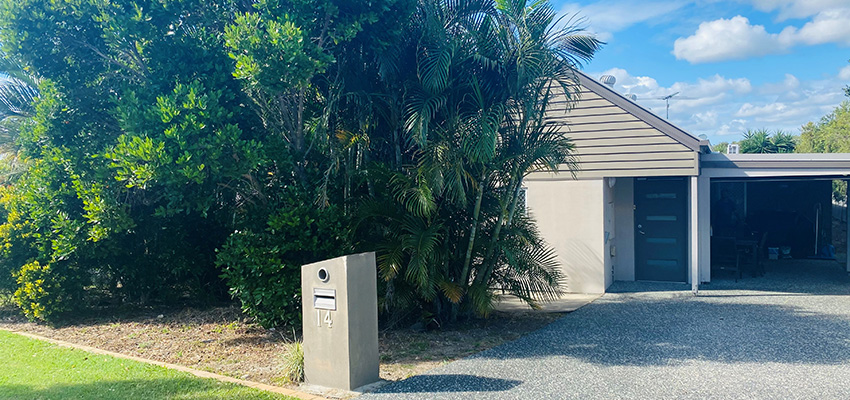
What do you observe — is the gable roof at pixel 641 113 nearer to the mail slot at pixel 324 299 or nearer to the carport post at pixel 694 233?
the carport post at pixel 694 233

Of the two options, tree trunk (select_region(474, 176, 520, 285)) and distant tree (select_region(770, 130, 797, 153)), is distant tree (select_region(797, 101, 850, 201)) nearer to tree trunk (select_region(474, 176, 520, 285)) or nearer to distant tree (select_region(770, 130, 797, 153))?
distant tree (select_region(770, 130, 797, 153))

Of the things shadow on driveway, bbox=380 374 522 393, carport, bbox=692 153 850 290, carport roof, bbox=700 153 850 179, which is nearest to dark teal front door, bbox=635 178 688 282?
carport roof, bbox=700 153 850 179

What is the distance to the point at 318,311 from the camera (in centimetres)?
559

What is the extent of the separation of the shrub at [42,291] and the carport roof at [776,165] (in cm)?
1051

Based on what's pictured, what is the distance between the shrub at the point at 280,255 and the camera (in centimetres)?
737

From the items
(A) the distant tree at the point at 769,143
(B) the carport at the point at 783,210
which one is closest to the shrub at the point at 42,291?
(B) the carport at the point at 783,210

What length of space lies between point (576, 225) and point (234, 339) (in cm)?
629

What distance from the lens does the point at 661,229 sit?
39.0ft

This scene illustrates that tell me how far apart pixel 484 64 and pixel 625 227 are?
5.95 m

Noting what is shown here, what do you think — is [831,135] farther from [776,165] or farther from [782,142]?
[776,165]

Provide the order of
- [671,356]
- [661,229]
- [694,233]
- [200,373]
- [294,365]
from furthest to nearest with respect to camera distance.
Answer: [661,229]
[694,233]
[671,356]
[200,373]
[294,365]

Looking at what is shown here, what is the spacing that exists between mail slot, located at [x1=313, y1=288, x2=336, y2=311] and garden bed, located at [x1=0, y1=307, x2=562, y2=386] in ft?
2.95

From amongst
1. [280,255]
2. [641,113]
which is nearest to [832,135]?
[641,113]

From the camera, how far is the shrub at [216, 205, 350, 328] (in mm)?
7367
